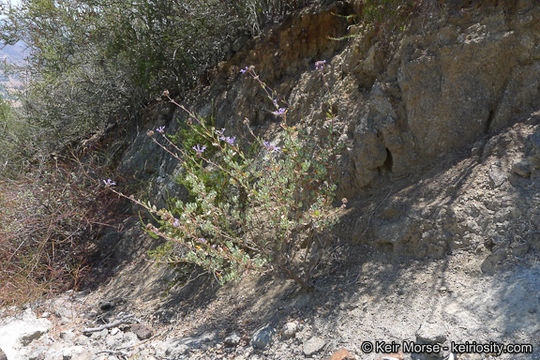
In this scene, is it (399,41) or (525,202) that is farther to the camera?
(399,41)

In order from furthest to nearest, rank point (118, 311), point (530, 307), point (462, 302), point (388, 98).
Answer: point (118, 311) → point (388, 98) → point (462, 302) → point (530, 307)

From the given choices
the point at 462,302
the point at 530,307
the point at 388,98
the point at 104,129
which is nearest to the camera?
the point at 530,307

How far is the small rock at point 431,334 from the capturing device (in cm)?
228

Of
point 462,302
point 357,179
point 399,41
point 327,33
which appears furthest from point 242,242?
point 327,33

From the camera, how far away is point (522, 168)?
2660mm

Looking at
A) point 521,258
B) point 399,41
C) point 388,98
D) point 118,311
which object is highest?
point 399,41

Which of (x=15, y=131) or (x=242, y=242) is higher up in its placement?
(x=15, y=131)

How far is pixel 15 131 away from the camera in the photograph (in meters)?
7.73

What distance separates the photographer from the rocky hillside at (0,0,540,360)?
2.49 m

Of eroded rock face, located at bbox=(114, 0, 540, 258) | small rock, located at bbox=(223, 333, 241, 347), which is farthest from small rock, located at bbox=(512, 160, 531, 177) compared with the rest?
small rock, located at bbox=(223, 333, 241, 347)

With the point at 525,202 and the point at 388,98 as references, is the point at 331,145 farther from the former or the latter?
the point at 525,202

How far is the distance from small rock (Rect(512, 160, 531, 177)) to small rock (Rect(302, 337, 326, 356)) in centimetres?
163

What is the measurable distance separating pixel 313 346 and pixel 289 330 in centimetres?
23

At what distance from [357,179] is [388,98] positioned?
0.71 m
